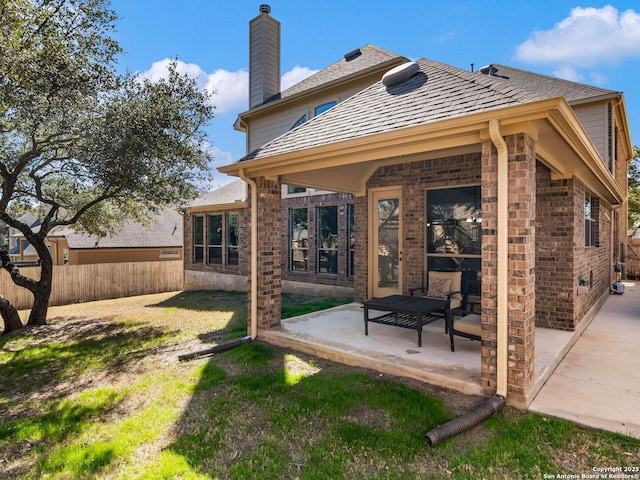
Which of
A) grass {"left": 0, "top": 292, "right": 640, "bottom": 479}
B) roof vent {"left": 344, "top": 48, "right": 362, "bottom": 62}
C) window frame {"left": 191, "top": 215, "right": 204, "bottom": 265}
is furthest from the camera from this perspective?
window frame {"left": 191, "top": 215, "right": 204, "bottom": 265}

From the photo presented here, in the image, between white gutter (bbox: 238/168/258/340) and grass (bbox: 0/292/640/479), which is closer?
grass (bbox: 0/292/640/479)

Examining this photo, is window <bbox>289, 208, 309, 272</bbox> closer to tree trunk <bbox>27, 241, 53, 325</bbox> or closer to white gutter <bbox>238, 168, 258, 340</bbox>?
white gutter <bbox>238, 168, 258, 340</bbox>

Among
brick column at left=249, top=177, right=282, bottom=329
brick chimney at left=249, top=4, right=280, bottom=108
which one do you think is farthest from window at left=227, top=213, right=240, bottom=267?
brick column at left=249, top=177, right=282, bottom=329

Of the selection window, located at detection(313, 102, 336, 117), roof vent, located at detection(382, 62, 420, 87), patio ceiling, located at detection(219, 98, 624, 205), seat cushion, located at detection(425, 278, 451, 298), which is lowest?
seat cushion, located at detection(425, 278, 451, 298)

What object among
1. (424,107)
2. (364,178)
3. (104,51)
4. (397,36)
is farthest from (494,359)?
(397,36)

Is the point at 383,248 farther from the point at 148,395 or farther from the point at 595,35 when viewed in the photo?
the point at 595,35

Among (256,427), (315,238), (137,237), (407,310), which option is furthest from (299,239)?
(137,237)

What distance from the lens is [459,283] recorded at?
21.1ft

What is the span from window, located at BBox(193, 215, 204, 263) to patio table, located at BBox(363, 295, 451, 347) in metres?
10.7

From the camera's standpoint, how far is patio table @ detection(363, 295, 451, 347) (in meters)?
5.20

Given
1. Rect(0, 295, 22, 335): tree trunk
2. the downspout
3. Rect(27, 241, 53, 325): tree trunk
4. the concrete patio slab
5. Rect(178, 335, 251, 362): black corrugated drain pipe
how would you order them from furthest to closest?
Rect(27, 241, 53, 325): tree trunk < Rect(0, 295, 22, 335): tree trunk < Rect(178, 335, 251, 362): black corrugated drain pipe < the downspout < the concrete patio slab

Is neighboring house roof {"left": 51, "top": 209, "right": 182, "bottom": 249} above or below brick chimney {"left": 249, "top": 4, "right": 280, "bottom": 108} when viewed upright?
below

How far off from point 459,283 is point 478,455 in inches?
154

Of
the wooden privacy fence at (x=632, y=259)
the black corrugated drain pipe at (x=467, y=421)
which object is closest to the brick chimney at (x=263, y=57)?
the black corrugated drain pipe at (x=467, y=421)
